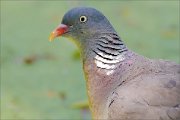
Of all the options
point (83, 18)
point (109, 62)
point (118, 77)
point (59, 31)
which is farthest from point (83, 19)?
point (118, 77)

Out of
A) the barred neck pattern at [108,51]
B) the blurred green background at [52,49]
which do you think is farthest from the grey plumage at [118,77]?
the blurred green background at [52,49]

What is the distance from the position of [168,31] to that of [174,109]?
3383 mm

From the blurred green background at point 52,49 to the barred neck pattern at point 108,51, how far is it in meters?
1.46

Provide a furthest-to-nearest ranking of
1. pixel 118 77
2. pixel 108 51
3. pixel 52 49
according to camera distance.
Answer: pixel 52 49
pixel 108 51
pixel 118 77

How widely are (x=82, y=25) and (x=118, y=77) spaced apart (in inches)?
18.3

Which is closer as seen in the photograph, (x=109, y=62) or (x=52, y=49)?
(x=109, y=62)

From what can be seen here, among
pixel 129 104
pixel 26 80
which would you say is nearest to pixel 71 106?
pixel 26 80

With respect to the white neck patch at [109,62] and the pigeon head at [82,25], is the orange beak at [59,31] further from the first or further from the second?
the white neck patch at [109,62]

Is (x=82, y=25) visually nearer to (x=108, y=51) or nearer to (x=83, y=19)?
(x=83, y=19)

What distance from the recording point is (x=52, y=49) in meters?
7.38

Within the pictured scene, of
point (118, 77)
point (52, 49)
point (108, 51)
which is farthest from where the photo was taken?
point (52, 49)

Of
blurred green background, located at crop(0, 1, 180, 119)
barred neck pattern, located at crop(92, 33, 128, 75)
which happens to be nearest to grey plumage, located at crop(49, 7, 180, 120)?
barred neck pattern, located at crop(92, 33, 128, 75)

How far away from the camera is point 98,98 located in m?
4.68

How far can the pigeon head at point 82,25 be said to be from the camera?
4.77m
